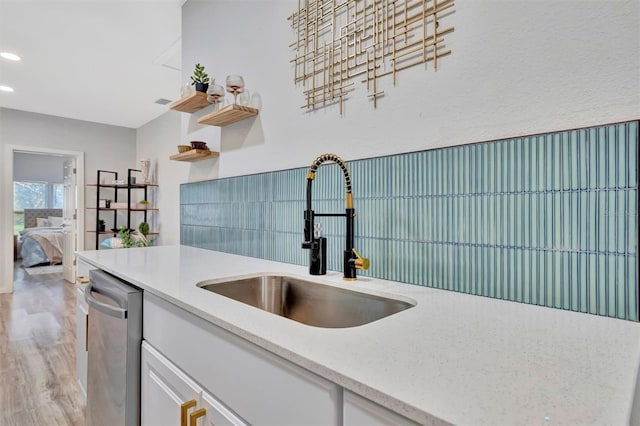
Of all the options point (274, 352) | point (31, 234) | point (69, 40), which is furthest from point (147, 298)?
point (31, 234)

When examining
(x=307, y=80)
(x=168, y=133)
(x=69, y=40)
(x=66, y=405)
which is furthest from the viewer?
(x=168, y=133)

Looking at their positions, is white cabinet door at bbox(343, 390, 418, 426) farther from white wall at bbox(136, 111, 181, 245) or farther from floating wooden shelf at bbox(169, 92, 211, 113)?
white wall at bbox(136, 111, 181, 245)

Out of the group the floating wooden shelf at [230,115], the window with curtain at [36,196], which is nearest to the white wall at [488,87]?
the floating wooden shelf at [230,115]

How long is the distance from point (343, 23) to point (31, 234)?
7721 mm

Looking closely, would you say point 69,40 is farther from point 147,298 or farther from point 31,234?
point 31,234

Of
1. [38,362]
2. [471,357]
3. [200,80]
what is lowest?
[38,362]

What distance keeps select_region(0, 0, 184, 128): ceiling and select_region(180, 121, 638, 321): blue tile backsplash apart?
7.48 ft

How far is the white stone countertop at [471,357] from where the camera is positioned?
A: 1.44ft

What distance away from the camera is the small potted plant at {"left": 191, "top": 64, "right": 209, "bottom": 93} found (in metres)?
2.10

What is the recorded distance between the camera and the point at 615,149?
793 millimetres

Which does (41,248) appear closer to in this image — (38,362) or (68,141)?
(68,141)

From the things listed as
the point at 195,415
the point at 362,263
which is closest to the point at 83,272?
the point at 195,415

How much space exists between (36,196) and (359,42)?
35.6 ft

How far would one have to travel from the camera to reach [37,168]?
868cm
